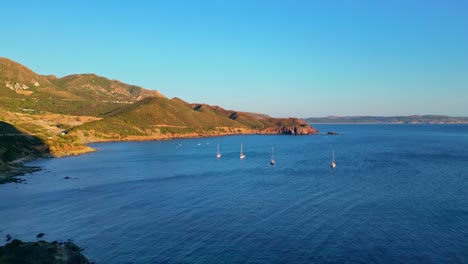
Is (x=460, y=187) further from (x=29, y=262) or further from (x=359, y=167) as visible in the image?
(x=29, y=262)

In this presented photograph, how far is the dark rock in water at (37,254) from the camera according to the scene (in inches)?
1570

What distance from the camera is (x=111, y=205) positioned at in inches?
3002

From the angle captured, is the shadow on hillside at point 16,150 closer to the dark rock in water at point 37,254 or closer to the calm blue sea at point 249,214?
the calm blue sea at point 249,214

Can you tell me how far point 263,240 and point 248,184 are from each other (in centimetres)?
4799

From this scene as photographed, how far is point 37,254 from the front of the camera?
4094cm

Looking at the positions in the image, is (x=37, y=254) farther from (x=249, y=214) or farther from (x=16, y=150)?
(x=16, y=150)

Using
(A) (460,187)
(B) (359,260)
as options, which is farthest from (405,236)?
(A) (460,187)

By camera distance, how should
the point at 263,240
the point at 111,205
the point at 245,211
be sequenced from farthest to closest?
1. the point at 111,205
2. the point at 245,211
3. the point at 263,240

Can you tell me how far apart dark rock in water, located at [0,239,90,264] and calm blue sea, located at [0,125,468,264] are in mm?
4009

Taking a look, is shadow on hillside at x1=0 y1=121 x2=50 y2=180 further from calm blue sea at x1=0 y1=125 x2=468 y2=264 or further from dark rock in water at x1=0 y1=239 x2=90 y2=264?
dark rock in water at x1=0 y1=239 x2=90 y2=264

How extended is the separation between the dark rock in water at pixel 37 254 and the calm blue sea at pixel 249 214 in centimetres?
401

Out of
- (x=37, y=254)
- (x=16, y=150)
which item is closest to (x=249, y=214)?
(x=37, y=254)

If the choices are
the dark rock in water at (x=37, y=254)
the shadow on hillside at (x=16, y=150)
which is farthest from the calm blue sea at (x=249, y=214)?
the shadow on hillside at (x=16, y=150)

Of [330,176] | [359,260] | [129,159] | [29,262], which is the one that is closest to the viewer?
[29,262]
